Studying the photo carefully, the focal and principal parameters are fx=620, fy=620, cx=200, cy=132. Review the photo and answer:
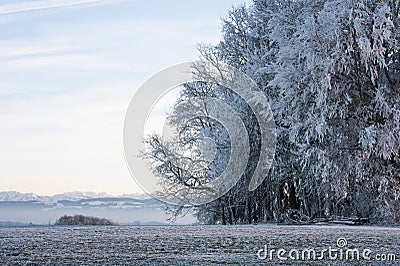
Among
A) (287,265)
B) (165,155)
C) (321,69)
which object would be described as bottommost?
(287,265)

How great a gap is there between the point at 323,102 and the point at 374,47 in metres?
2.08

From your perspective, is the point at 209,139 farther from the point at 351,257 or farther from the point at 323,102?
the point at 351,257

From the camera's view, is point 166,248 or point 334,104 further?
point 334,104

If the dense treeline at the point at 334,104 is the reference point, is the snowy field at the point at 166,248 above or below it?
below

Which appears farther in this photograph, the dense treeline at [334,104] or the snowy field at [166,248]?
the dense treeline at [334,104]

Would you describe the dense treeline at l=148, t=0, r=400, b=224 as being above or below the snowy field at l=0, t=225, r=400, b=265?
above

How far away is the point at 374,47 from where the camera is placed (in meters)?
16.5

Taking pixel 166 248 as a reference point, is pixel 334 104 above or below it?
above

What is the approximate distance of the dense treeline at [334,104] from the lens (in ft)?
55.4

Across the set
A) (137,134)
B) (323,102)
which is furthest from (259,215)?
(323,102)

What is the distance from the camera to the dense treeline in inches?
665

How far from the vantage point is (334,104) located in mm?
17641

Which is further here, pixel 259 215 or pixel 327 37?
pixel 259 215

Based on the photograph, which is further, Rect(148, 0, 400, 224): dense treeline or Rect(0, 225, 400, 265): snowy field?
Rect(148, 0, 400, 224): dense treeline
